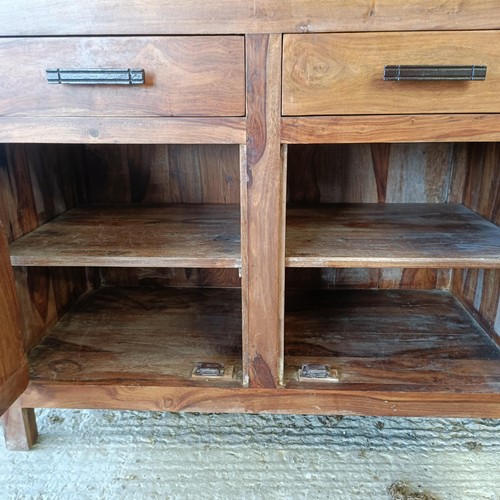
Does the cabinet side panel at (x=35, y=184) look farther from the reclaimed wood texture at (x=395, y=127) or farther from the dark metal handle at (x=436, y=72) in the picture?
the dark metal handle at (x=436, y=72)

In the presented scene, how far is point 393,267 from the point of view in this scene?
3.29 ft

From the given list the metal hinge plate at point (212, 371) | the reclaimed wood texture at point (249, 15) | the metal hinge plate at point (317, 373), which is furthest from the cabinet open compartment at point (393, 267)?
the reclaimed wood texture at point (249, 15)

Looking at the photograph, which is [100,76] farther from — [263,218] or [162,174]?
[162,174]

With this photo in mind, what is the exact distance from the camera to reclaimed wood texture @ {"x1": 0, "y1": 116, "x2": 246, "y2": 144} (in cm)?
75

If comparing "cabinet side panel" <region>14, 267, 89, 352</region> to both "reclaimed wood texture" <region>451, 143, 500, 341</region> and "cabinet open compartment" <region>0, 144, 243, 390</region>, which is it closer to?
"cabinet open compartment" <region>0, 144, 243, 390</region>

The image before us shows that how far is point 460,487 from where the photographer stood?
0.84 m

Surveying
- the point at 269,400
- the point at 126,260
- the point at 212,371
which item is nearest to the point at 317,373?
the point at 269,400

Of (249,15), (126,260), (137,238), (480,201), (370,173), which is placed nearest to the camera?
(249,15)

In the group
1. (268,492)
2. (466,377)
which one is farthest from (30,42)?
(466,377)

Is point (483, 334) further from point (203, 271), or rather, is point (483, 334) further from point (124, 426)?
point (124, 426)

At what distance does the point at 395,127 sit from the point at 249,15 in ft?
0.96

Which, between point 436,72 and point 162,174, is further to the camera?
point 162,174

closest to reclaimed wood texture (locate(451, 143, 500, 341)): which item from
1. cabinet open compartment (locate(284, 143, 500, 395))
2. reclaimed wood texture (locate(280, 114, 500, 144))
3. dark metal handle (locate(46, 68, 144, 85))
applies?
cabinet open compartment (locate(284, 143, 500, 395))

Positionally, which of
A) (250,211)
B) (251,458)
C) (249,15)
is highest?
(249,15)
